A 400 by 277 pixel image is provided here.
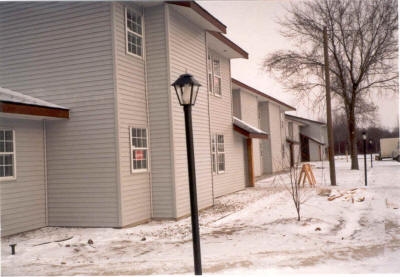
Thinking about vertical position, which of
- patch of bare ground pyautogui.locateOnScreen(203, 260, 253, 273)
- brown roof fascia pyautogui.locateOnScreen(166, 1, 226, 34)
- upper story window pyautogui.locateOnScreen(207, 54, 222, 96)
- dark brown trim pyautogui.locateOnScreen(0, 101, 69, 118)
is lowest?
patch of bare ground pyautogui.locateOnScreen(203, 260, 253, 273)

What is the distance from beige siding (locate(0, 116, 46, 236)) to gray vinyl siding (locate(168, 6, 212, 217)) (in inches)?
140

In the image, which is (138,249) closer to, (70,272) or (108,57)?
(70,272)

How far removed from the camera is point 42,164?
1051 centimetres

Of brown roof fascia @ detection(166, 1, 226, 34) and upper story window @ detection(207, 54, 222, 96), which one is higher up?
brown roof fascia @ detection(166, 1, 226, 34)

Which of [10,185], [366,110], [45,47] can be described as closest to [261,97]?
[366,110]

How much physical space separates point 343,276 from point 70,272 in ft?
13.8

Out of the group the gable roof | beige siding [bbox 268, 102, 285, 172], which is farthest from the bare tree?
the gable roof

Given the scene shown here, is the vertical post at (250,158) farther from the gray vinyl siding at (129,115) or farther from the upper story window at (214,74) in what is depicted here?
the gray vinyl siding at (129,115)

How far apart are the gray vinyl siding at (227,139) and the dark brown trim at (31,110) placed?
602 cm

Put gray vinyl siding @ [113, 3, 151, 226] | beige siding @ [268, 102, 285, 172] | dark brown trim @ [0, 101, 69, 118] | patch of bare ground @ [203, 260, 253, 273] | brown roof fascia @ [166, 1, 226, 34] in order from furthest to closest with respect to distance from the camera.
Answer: beige siding @ [268, 102, 285, 172]
brown roof fascia @ [166, 1, 226, 34]
gray vinyl siding @ [113, 3, 151, 226]
dark brown trim @ [0, 101, 69, 118]
patch of bare ground @ [203, 260, 253, 273]

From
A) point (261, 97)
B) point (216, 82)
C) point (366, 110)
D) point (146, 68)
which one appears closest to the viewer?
point (146, 68)

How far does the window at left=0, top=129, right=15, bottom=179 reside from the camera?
9422 millimetres

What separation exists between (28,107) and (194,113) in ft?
16.0

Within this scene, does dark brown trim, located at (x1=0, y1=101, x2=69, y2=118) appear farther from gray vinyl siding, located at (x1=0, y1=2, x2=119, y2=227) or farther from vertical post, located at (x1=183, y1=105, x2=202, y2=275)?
vertical post, located at (x1=183, y1=105, x2=202, y2=275)
